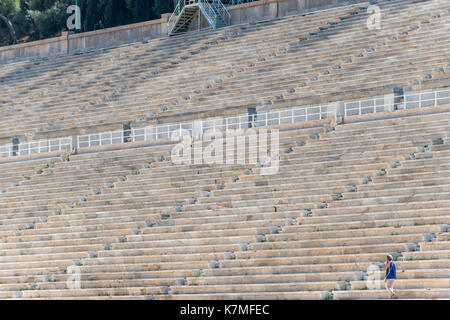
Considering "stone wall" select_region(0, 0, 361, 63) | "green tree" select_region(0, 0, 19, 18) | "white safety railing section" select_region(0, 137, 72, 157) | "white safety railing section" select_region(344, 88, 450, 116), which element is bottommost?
"white safety railing section" select_region(0, 137, 72, 157)

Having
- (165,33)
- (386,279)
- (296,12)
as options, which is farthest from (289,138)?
(165,33)

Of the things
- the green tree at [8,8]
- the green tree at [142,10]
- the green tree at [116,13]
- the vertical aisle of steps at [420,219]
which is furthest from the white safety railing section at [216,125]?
the green tree at [8,8]

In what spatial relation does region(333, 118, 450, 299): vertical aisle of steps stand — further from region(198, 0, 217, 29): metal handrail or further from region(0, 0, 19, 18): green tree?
region(0, 0, 19, 18): green tree

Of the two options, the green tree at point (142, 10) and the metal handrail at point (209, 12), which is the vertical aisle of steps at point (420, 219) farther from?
the green tree at point (142, 10)

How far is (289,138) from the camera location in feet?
63.7

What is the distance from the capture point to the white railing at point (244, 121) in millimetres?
18719

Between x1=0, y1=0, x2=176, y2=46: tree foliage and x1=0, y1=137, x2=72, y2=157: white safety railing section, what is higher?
x1=0, y1=0, x2=176, y2=46: tree foliage

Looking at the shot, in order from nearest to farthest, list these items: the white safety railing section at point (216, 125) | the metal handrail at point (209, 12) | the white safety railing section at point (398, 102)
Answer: the white safety railing section at point (398, 102) < the white safety railing section at point (216, 125) < the metal handrail at point (209, 12)

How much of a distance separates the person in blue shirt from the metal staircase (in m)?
18.3

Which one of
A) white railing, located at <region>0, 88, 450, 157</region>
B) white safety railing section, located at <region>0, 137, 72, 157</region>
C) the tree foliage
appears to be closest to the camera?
white railing, located at <region>0, 88, 450, 157</region>

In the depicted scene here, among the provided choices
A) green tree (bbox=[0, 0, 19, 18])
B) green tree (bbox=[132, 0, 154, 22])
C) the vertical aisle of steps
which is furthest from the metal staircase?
green tree (bbox=[0, 0, 19, 18])

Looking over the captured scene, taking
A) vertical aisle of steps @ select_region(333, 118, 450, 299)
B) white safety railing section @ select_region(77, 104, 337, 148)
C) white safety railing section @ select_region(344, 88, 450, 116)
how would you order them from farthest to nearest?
1. white safety railing section @ select_region(77, 104, 337, 148)
2. white safety railing section @ select_region(344, 88, 450, 116)
3. vertical aisle of steps @ select_region(333, 118, 450, 299)

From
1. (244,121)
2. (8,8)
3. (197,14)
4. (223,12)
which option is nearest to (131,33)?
(197,14)

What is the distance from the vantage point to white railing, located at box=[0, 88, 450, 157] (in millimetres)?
18719
